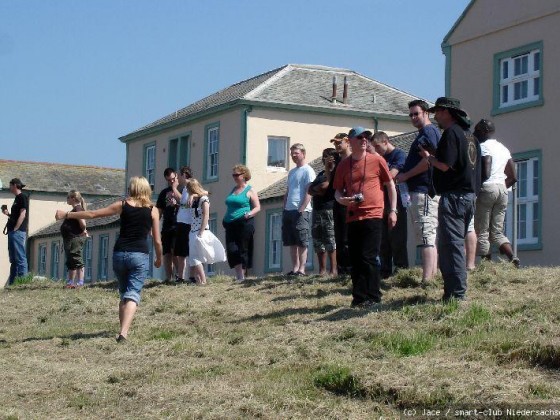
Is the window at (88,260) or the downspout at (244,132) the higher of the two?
the downspout at (244,132)

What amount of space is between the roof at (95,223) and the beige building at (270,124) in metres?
6.07

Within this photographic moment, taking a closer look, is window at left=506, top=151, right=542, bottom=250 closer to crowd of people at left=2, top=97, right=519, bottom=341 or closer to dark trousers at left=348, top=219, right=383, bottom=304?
crowd of people at left=2, top=97, right=519, bottom=341

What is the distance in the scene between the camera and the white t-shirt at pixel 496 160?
49.3 ft

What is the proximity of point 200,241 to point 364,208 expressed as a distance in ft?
17.6

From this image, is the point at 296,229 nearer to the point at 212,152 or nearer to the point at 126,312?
the point at 126,312

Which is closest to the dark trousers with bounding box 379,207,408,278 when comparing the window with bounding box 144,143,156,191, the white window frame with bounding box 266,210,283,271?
the white window frame with bounding box 266,210,283,271

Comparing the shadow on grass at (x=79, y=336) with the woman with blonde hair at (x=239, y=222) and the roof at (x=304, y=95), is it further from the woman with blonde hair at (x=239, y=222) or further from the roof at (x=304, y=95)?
the roof at (x=304, y=95)

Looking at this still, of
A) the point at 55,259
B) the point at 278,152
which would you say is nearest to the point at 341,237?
the point at 278,152

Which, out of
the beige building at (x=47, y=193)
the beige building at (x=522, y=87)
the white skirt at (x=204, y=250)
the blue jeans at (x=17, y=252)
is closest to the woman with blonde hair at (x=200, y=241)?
the white skirt at (x=204, y=250)

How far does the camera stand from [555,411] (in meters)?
8.11

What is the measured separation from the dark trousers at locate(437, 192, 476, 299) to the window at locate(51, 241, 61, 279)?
46877mm

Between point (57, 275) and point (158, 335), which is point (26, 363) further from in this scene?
point (57, 275)

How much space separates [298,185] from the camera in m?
17.8

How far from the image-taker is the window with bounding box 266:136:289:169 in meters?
42.7
